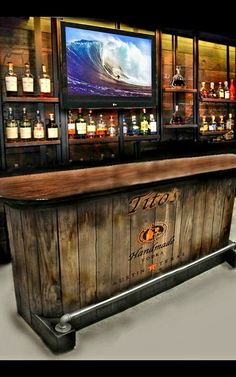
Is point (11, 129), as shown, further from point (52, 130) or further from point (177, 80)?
point (177, 80)

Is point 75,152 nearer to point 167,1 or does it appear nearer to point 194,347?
point 194,347

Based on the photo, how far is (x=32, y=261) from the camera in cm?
196

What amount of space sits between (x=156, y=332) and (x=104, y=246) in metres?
0.57

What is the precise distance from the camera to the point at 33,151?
375cm

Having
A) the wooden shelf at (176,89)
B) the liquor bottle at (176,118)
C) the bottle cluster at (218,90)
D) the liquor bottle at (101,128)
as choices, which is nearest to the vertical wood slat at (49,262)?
the liquor bottle at (101,128)

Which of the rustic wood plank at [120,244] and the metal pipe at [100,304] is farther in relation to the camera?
the rustic wood plank at [120,244]

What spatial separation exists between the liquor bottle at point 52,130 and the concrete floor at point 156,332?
1.71 meters

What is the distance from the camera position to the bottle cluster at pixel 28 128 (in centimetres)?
347

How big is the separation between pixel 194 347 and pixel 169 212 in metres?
0.87

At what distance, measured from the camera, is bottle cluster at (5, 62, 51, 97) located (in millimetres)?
3402

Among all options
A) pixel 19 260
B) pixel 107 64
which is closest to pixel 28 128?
pixel 107 64

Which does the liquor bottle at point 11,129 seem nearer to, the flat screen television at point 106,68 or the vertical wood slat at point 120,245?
the flat screen television at point 106,68

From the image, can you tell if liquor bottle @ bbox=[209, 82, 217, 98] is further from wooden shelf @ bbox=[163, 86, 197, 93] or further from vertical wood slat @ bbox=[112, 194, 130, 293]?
vertical wood slat @ bbox=[112, 194, 130, 293]
